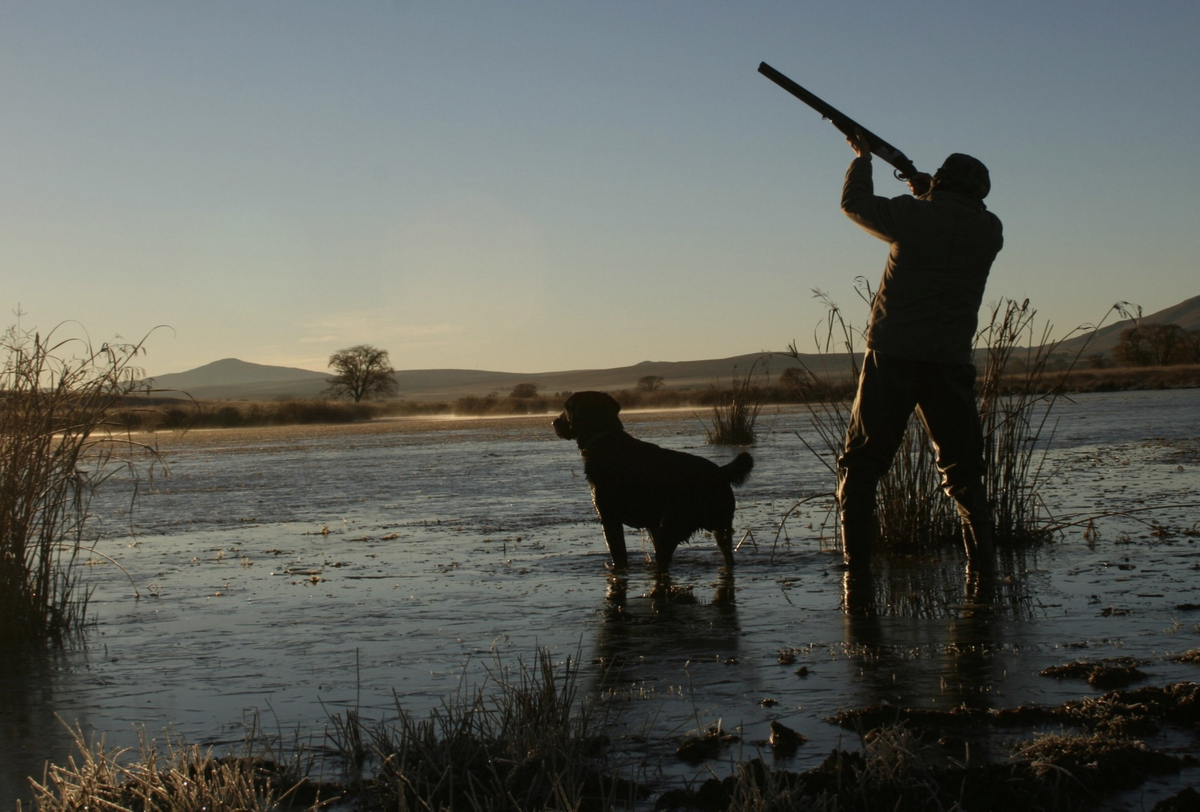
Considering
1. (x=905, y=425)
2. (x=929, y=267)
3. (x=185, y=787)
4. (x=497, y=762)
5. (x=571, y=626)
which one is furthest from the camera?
(x=905, y=425)

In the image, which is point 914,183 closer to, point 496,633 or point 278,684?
point 496,633

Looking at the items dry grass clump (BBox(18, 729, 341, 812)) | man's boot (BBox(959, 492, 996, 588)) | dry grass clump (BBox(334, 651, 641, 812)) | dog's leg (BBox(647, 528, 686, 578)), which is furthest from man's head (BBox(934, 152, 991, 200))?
dry grass clump (BBox(18, 729, 341, 812))

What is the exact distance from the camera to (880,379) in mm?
5145

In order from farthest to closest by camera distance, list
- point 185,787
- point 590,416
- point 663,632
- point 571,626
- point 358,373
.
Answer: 1. point 358,373
2. point 590,416
3. point 571,626
4. point 663,632
5. point 185,787

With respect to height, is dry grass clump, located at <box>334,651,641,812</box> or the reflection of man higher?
the reflection of man

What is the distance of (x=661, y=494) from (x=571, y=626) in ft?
5.27

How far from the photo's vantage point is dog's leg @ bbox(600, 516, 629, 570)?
611 cm

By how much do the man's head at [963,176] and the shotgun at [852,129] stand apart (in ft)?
1.43

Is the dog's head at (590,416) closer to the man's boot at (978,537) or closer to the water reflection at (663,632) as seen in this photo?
the water reflection at (663,632)

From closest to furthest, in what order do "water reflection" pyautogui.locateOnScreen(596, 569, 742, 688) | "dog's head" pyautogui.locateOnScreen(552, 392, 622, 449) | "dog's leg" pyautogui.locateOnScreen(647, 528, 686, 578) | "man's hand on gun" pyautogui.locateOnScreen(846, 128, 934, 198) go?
"water reflection" pyautogui.locateOnScreen(596, 569, 742, 688)
"man's hand on gun" pyautogui.locateOnScreen(846, 128, 934, 198)
"dog's leg" pyautogui.locateOnScreen(647, 528, 686, 578)
"dog's head" pyautogui.locateOnScreen(552, 392, 622, 449)

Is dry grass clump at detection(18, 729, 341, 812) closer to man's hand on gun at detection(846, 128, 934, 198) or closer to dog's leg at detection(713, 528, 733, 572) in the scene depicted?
dog's leg at detection(713, 528, 733, 572)

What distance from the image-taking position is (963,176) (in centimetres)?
511

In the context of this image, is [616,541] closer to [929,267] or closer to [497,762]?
[929,267]

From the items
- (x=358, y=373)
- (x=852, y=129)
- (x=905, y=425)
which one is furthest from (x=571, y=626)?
(x=358, y=373)
